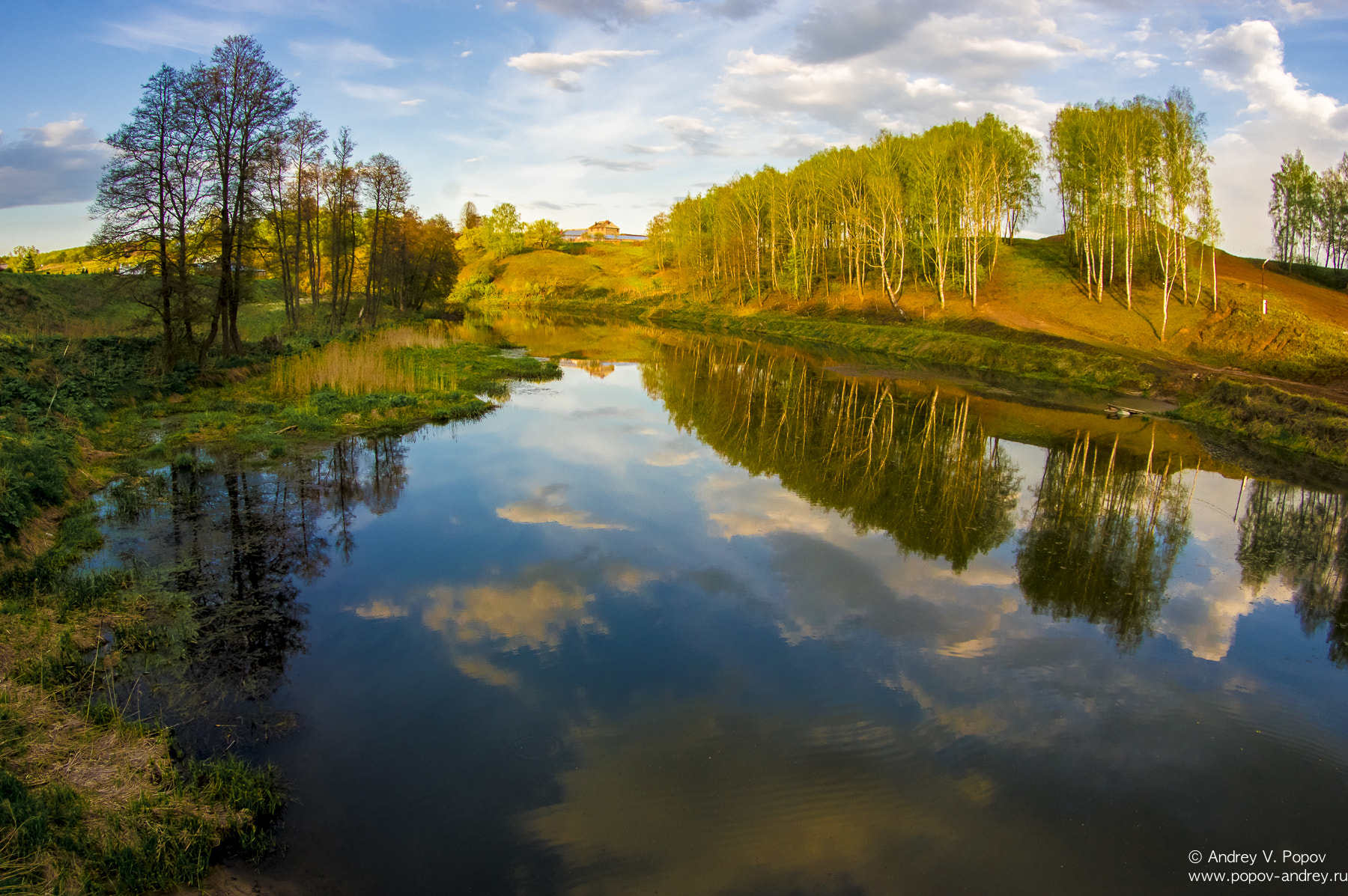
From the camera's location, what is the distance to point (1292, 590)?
10414 mm

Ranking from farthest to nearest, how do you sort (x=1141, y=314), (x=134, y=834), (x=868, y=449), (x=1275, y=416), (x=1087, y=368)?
(x=1141, y=314) < (x=1087, y=368) < (x=1275, y=416) < (x=868, y=449) < (x=134, y=834)

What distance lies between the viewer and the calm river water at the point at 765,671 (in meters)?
5.42

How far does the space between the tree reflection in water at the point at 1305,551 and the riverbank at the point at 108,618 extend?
11832mm

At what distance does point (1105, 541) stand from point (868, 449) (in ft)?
21.7

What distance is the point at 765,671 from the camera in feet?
25.6

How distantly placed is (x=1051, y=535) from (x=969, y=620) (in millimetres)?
4092

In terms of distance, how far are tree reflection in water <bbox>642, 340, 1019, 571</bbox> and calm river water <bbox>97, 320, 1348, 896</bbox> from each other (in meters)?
0.16

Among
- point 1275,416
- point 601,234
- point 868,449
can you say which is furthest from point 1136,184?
point 601,234

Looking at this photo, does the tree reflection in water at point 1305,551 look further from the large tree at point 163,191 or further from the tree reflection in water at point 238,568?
the large tree at point 163,191

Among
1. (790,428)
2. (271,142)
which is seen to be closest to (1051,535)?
(790,428)

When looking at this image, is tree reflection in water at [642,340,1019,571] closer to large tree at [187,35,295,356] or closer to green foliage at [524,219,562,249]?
large tree at [187,35,295,356]

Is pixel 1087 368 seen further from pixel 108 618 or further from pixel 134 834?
pixel 134 834

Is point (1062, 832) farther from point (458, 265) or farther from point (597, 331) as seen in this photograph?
point (458, 265)

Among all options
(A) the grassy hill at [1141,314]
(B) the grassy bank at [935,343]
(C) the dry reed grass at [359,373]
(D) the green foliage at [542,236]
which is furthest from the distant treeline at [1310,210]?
(D) the green foliage at [542,236]
